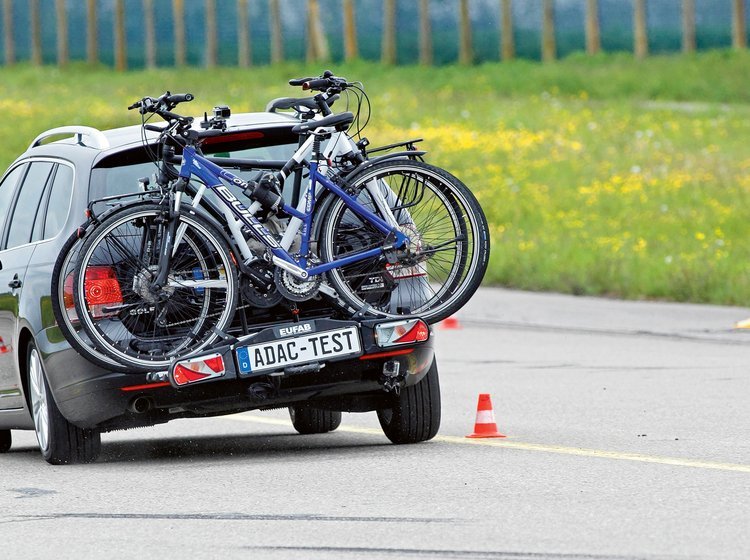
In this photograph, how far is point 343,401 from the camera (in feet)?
31.9

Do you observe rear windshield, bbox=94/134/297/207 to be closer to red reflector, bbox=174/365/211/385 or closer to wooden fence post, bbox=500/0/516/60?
red reflector, bbox=174/365/211/385

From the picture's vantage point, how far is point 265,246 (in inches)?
358

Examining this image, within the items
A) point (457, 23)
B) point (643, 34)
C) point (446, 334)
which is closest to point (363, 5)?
point (457, 23)

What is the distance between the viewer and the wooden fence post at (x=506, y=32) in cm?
4610

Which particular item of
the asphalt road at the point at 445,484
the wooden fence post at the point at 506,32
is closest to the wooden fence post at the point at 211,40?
the wooden fence post at the point at 506,32

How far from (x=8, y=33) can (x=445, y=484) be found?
174 feet

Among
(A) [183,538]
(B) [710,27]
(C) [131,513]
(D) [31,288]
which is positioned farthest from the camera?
(B) [710,27]

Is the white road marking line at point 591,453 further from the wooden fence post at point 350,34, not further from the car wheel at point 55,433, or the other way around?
the wooden fence post at point 350,34

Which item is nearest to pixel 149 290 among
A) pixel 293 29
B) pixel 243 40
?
pixel 293 29

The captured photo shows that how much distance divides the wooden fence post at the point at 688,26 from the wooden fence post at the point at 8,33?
925 inches

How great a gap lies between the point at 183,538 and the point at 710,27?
38721 millimetres

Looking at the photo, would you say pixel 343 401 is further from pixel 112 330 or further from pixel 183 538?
pixel 183 538

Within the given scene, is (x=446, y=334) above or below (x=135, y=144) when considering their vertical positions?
below

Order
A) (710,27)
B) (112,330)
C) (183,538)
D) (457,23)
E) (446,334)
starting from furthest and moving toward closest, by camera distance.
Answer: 1. (457,23)
2. (710,27)
3. (446,334)
4. (112,330)
5. (183,538)
